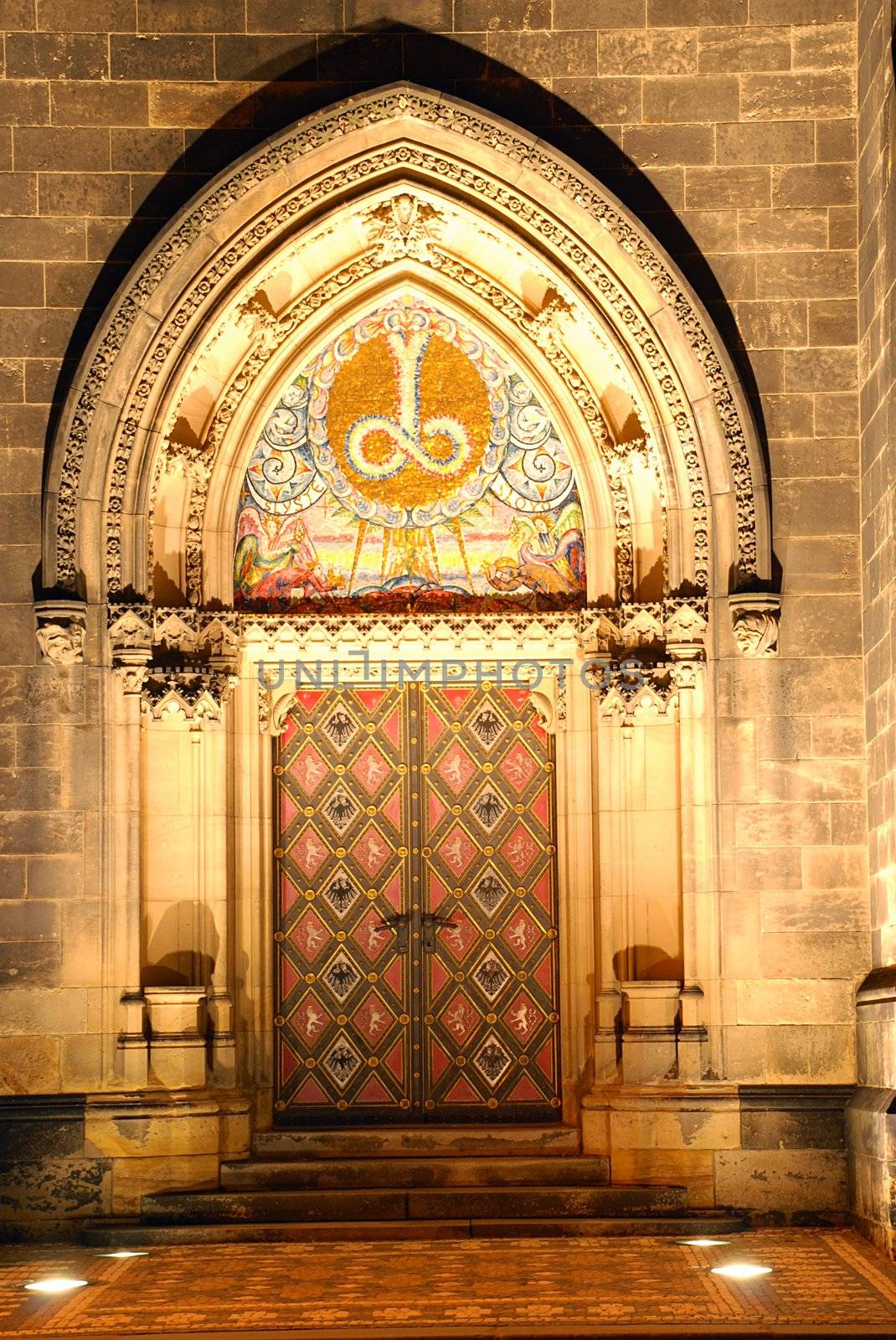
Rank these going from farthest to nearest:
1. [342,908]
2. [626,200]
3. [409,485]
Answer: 1. [409,485]
2. [342,908]
3. [626,200]

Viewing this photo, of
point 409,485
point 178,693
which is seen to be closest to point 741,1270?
point 178,693

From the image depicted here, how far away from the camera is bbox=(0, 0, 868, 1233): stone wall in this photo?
10.9 m

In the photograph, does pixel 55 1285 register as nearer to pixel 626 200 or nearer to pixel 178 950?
pixel 178 950

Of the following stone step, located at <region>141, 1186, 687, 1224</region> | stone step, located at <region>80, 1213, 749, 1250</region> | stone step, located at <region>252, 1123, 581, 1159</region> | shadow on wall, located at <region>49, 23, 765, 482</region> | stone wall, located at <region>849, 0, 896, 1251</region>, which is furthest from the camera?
stone step, located at <region>252, 1123, 581, 1159</region>

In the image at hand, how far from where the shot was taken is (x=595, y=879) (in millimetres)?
11656

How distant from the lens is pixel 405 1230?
1043cm

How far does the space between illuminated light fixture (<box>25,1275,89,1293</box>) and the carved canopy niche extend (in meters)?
3.86

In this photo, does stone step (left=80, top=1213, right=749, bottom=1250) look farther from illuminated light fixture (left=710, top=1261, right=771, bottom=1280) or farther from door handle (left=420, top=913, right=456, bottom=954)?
door handle (left=420, top=913, right=456, bottom=954)

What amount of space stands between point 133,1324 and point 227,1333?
531 millimetres

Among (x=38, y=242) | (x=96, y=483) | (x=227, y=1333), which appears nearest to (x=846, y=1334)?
(x=227, y=1333)

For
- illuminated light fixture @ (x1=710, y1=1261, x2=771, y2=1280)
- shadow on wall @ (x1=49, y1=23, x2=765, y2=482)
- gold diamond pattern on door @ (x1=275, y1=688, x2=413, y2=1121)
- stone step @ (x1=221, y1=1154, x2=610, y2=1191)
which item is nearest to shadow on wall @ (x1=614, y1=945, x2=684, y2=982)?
stone step @ (x1=221, y1=1154, x2=610, y2=1191)

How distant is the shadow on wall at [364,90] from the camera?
443 inches

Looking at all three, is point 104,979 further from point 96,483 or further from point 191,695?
point 96,483

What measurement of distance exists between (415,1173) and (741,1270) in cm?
251
